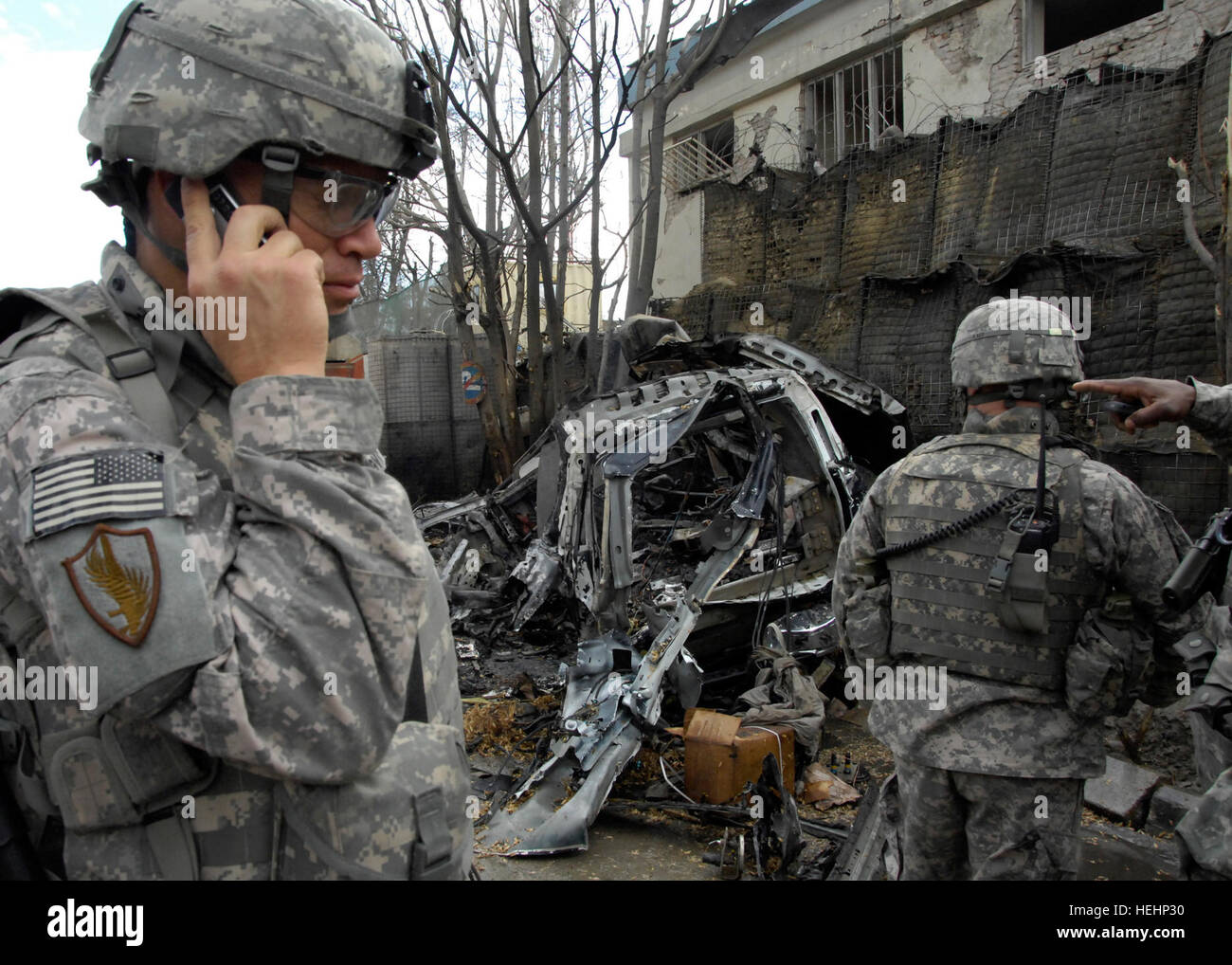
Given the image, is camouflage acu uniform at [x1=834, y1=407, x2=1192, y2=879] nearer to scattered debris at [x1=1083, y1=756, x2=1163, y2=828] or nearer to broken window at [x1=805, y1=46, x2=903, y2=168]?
scattered debris at [x1=1083, y1=756, x2=1163, y2=828]

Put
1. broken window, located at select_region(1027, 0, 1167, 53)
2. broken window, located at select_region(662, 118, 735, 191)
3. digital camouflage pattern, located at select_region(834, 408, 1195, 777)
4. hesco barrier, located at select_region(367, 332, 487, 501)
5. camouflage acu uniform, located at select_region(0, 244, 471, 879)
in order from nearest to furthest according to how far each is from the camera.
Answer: camouflage acu uniform, located at select_region(0, 244, 471, 879)
digital camouflage pattern, located at select_region(834, 408, 1195, 777)
broken window, located at select_region(1027, 0, 1167, 53)
hesco barrier, located at select_region(367, 332, 487, 501)
broken window, located at select_region(662, 118, 735, 191)

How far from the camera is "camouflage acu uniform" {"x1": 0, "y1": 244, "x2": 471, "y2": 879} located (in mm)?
899

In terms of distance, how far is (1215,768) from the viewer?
2.17 meters

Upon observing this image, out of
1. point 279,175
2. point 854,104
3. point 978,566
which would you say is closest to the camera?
point 279,175

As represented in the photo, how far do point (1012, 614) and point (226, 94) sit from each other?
2.57 meters

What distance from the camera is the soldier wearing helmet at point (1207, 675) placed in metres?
1.96

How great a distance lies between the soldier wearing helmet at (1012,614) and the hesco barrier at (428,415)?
11.2 m

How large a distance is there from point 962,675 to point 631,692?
6.35 ft

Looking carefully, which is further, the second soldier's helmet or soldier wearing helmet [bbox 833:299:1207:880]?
soldier wearing helmet [bbox 833:299:1207:880]

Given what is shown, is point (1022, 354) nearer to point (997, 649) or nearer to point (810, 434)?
point (997, 649)

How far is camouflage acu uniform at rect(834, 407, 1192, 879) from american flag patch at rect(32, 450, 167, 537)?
2527 mm

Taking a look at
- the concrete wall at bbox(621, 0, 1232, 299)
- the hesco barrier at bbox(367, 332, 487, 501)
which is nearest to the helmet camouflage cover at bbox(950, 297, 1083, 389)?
the concrete wall at bbox(621, 0, 1232, 299)

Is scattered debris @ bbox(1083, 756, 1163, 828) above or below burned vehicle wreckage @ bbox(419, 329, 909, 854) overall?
below

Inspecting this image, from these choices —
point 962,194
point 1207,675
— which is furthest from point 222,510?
point 962,194
